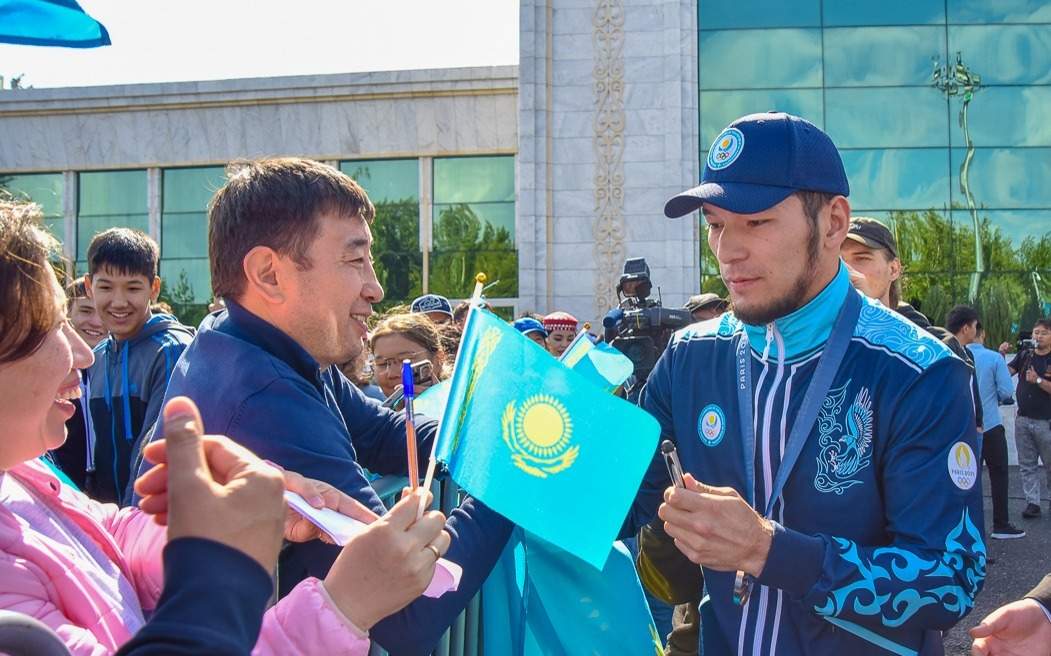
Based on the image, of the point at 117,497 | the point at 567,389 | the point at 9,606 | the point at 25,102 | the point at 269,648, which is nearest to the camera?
the point at 9,606

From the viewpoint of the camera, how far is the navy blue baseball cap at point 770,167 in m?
2.18

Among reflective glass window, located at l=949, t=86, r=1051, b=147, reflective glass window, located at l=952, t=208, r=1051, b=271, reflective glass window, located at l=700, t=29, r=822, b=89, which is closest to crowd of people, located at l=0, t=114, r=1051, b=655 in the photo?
reflective glass window, located at l=700, t=29, r=822, b=89

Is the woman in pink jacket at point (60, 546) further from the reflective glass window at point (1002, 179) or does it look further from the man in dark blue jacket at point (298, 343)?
the reflective glass window at point (1002, 179)

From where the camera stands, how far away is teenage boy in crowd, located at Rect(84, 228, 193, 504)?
190 inches

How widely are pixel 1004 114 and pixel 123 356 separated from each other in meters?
20.2

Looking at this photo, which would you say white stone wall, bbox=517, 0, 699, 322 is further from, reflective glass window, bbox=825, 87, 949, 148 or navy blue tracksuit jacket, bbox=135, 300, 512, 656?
navy blue tracksuit jacket, bbox=135, 300, 512, 656

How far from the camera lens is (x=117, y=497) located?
4773 millimetres

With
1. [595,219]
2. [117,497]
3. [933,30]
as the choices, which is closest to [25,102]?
[595,219]

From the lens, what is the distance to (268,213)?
2150mm

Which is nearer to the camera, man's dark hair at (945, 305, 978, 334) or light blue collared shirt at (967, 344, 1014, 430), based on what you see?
man's dark hair at (945, 305, 978, 334)

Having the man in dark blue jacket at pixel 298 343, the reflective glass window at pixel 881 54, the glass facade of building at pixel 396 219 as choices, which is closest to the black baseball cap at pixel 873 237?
the man in dark blue jacket at pixel 298 343

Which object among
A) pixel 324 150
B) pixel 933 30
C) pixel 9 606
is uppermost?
pixel 933 30

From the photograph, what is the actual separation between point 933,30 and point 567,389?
70.1ft

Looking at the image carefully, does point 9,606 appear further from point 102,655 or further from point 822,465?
point 822,465
